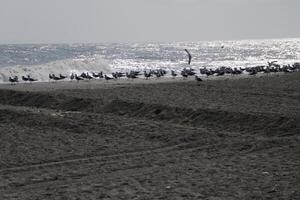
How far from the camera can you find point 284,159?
37.5 feet

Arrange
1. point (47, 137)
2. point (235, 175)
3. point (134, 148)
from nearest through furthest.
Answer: point (235, 175), point (134, 148), point (47, 137)

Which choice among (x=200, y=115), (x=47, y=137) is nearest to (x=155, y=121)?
(x=200, y=115)

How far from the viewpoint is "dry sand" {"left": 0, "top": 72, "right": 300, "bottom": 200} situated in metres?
9.33

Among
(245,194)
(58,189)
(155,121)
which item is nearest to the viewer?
(245,194)

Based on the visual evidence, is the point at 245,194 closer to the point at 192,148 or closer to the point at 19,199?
the point at 19,199

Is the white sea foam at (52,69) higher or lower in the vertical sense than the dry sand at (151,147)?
lower

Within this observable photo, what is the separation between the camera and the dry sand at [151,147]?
933cm

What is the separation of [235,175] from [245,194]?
1342mm

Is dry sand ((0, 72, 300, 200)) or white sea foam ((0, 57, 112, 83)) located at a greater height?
dry sand ((0, 72, 300, 200))

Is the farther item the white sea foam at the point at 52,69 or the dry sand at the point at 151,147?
the white sea foam at the point at 52,69

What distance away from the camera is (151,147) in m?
13.3

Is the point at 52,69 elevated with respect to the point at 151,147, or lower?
lower

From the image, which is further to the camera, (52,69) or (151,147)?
(52,69)

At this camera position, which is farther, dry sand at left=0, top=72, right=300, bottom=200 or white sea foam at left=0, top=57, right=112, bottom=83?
white sea foam at left=0, top=57, right=112, bottom=83
